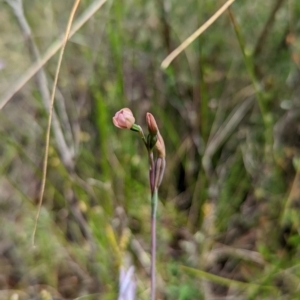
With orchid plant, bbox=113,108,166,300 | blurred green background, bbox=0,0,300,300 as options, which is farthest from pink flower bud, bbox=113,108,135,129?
blurred green background, bbox=0,0,300,300

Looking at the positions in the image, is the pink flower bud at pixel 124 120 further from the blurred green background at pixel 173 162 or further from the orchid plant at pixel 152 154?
the blurred green background at pixel 173 162

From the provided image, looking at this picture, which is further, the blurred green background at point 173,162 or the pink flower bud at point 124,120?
the blurred green background at point 173,162

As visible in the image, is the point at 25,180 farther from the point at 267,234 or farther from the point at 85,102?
the point at 267,234

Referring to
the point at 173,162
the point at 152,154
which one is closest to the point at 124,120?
the point at 152,154

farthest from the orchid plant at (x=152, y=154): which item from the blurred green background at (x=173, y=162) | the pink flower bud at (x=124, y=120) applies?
the blurred green background at (x=173, y=162)

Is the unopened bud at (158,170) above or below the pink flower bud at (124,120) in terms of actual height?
below

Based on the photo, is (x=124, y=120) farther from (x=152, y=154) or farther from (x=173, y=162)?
(x=173, y=162)

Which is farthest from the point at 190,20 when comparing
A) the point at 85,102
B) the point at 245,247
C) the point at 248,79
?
the point at 245,247

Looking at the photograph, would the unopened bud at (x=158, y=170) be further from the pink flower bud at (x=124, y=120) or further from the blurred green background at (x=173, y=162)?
the blurred green background at (x=173, y=162)
